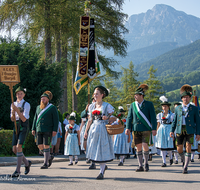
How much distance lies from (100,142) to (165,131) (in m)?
4.53

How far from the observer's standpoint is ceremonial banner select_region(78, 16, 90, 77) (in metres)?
12.5

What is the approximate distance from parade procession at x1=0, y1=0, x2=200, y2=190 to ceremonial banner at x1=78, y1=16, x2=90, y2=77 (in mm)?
43

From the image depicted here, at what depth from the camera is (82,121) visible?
11.4 metres

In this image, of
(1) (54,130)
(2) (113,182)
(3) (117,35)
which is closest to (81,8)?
(3) (117,35)

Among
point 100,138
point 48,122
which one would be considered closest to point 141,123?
point 100,138

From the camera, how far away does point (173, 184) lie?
5887mm

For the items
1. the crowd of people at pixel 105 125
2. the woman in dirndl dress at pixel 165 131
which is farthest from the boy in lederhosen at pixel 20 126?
the woman in dirndl dress at pixel 165 131

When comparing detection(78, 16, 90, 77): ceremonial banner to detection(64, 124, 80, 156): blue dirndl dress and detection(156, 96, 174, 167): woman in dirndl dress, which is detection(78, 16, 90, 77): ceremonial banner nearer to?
detection(64, 124, 80, 156): blue dirndl dress

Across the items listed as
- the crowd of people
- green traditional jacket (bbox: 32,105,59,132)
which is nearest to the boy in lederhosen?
the crowd of people

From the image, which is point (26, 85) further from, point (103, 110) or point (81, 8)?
point (103, 110)

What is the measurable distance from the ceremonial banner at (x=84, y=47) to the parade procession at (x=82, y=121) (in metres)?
0.04

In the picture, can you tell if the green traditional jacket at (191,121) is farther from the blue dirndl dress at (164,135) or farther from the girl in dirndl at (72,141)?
the girl in dirndl at (72,141)

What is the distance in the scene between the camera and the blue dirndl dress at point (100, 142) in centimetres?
661

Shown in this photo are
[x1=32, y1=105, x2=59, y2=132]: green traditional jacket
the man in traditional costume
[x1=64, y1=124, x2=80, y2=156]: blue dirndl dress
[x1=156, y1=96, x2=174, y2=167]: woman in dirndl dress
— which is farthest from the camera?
[x1=64, y1=124, x2=80, y2=156]: blue dirndl dress
